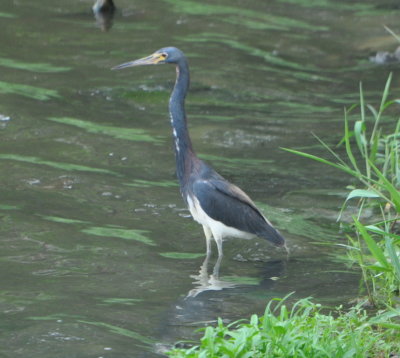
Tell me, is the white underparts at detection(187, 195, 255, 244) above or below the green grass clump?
below

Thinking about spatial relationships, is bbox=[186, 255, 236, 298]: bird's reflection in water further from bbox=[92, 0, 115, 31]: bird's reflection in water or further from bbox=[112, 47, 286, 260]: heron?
bbox=[92, 0, 115, 31]: bird's reflection in water

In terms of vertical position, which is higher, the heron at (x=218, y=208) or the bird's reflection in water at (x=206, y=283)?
the heron at (x=218, y=208)

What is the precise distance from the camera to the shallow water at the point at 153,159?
6.72 meters

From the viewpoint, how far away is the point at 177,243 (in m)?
8.35

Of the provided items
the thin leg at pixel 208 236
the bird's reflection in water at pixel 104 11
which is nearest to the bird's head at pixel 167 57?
the thin leg at pixel 208 236

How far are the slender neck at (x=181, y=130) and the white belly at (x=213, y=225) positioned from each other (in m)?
0.31

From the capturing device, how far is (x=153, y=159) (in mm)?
10805

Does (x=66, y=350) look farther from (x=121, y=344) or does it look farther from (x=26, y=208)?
(x=26, y=208)

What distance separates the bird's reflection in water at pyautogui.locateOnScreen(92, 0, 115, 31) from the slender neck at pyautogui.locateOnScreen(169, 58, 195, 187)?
8426mm

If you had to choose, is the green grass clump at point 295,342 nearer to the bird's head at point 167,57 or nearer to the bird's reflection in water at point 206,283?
the bird's reflection in water at point 206,283

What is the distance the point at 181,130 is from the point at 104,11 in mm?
9276

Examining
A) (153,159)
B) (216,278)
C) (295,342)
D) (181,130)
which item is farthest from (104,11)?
(295,342)

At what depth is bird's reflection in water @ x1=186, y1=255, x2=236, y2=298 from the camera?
7216 mm

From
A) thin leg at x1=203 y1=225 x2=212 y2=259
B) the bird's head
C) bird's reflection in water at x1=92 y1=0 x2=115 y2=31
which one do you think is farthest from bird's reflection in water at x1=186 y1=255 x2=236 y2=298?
bird's reflection in water at x1=92 y1=0 x2=115 y2=31
